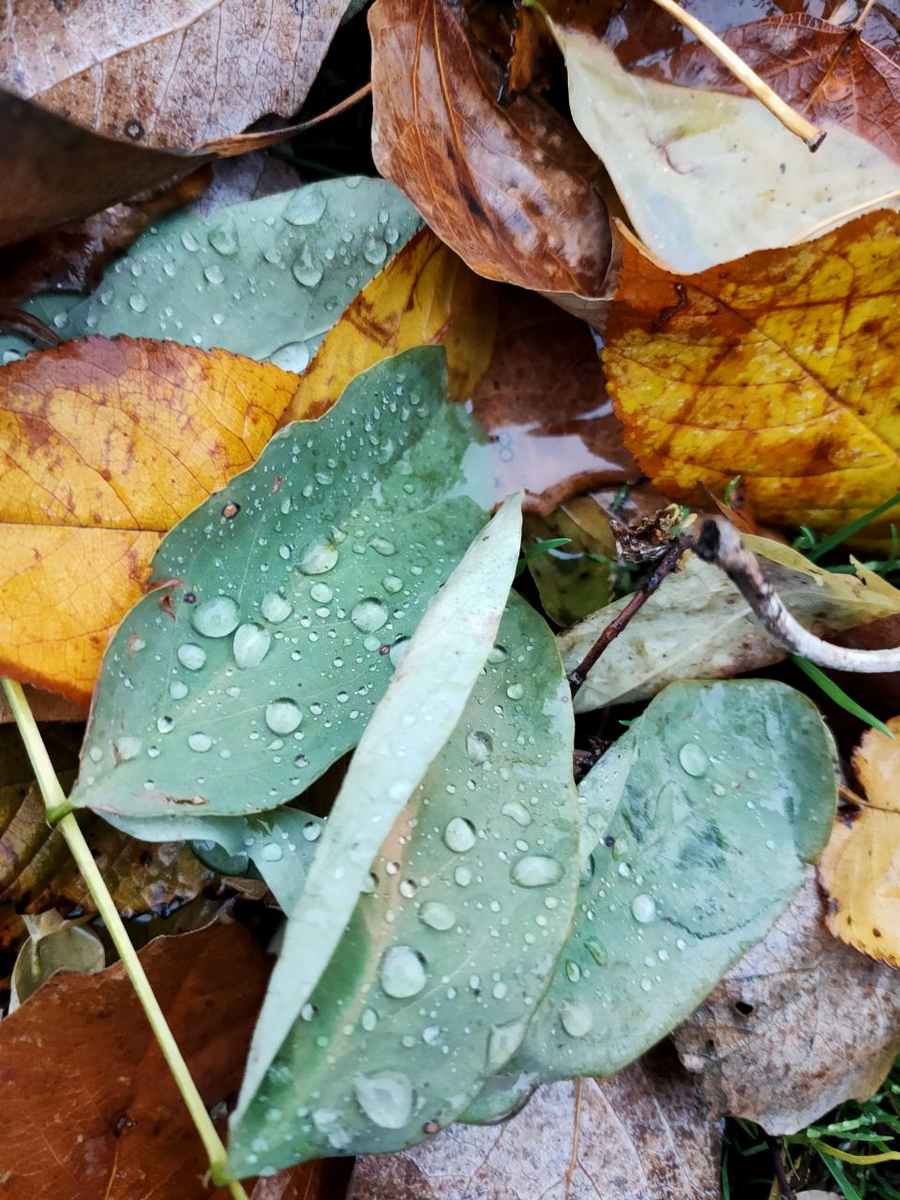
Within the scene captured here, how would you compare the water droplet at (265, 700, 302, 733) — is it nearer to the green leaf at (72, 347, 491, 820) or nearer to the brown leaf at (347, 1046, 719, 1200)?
the green leaf at (72, 347, 491, 820)

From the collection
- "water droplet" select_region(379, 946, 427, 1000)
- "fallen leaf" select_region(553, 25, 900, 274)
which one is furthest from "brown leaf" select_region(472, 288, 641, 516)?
"water droplet" select_region(379, 946, 427, 1000)

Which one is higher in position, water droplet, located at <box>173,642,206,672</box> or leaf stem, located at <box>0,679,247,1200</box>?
water droplet, located at <box>173,642,206,672</box>

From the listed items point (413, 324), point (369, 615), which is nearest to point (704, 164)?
point (413, 324)

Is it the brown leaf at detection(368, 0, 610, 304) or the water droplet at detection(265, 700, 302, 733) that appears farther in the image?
the brown leaf at detection(368, 0, 610, 304)

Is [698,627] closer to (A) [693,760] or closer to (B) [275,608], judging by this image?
(A) [693,760]

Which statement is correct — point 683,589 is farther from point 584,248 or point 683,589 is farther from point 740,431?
point 584,248

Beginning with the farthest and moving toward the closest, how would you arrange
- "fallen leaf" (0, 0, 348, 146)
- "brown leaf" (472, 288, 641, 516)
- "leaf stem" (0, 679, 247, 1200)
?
"brown leaf" (472, 288, 641, 516) → "fallen leaf" (0, 0, 348, 146) → "leaf stem" (0, 679, 247, 1200)

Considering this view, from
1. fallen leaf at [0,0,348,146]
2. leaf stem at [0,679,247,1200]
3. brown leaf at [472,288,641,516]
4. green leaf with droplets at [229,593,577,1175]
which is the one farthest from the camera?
brown leaf at [472,288,641,516]
